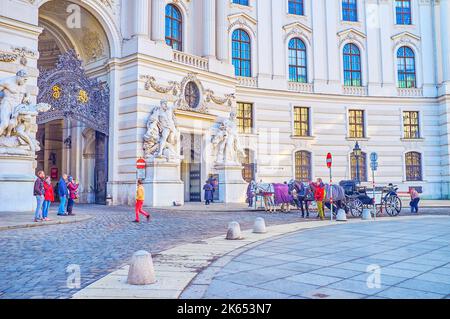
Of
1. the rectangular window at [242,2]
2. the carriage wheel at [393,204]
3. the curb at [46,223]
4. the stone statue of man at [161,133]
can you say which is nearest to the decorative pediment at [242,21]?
the rectangular window at [242,2]

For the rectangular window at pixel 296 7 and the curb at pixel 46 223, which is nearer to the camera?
the curb at pixel 46 223

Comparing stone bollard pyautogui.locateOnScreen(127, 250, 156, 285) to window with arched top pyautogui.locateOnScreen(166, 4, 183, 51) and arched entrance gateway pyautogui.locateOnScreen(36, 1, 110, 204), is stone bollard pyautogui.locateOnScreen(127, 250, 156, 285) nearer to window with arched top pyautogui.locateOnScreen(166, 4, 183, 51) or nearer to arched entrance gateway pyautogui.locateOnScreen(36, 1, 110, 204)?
arched entrance gateway pyautogui.locateOnScreen(36, 1, 110, 204)

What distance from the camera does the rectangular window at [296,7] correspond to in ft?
115

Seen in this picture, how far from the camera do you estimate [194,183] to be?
2825 centimetres

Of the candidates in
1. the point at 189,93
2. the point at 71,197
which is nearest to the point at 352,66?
the point at 189,93

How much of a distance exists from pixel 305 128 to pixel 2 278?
29.8m

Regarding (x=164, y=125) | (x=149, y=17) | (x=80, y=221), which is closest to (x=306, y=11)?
(x=149, y=17)

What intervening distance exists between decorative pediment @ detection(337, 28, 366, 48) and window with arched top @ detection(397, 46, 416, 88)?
12.1 feet

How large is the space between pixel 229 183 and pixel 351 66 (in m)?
16.5

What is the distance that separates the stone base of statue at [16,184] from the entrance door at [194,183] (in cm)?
1168

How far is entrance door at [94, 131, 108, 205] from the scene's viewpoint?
1003 inches

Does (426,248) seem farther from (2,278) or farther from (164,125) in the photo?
(164,125)

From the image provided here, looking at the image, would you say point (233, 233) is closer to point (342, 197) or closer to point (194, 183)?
point (342, 197)

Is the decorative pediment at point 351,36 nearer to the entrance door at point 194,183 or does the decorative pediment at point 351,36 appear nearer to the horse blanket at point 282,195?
the entrance door at point 194,183
